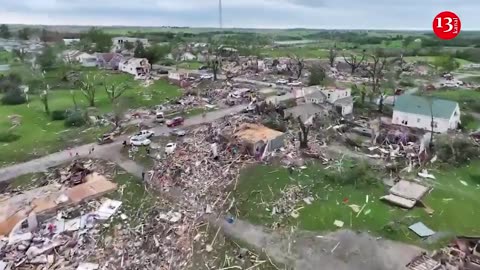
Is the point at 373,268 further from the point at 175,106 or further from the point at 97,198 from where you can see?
the point at 175,106

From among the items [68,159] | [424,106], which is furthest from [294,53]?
[68,159]

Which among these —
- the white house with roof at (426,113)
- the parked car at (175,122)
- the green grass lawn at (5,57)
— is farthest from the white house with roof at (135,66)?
the white house with roof at (426,113)

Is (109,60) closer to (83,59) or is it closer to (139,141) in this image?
(83,59)

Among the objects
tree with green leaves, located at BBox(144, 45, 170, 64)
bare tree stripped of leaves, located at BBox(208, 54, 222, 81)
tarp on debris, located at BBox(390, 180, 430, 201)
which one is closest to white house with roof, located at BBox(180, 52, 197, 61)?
tree with green leaves, located at BBox(144, 45, 170, 64)

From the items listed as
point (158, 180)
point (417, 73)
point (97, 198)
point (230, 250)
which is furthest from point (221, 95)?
point (417, 73)

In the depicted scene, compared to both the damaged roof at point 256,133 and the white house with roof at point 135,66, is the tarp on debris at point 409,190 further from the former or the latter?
the white house with roof at point 135,66

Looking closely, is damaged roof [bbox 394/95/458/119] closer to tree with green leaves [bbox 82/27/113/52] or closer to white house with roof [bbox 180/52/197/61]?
white house with roof [bbox 180/52/197/61]
